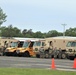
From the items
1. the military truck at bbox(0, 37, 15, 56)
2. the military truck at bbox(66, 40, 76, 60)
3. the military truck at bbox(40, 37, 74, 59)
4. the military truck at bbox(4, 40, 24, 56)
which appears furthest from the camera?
the military truck at bbox(0, 37, 15, 56)

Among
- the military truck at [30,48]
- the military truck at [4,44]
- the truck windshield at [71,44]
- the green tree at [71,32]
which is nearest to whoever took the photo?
the truck windshield at [71,44]

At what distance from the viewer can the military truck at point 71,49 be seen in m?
45.0

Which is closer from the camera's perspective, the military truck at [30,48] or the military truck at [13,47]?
the military truck at [30,48]

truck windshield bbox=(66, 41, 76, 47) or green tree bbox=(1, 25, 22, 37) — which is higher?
green tree bbox=(1, 25, 22, 37)

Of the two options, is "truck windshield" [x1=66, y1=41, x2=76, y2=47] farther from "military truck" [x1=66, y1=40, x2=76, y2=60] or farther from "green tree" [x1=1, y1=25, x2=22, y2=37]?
"green tree" [x1=1, y1=25, x2=22, y2=37]

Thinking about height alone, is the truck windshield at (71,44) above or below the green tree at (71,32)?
below

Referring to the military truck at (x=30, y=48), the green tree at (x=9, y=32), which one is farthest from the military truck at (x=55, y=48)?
the green tree at (x=9, y=32)

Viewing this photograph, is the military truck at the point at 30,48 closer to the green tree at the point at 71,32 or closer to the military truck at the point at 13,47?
the military truck at the point at 13,47

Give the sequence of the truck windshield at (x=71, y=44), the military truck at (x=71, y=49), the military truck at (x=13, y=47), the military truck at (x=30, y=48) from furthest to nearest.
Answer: the military truck at (x=13, y=47) → the military truck at (x=30, y=48) → the truck windshield at (x=71, y=44) → the military truck at (x=71, y=49)

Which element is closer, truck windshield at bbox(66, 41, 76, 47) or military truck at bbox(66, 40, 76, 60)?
military truck at bbox(66, 40, 76, 60)

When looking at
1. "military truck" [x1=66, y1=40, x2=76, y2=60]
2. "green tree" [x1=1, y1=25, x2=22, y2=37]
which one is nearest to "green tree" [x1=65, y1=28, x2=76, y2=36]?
"green tree" [x1=1, y1=25, x2=22, y2=37]

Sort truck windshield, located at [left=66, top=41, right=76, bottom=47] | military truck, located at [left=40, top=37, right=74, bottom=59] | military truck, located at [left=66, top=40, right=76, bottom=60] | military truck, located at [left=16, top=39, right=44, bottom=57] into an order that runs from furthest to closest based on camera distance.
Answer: military truck, located at [left=16, top=39, right=44, bottom=57] → military truck, located at [left=40, top=37, right=74, bottom=59] → truck windshield, located at [left=66, top=41, right=76, bottom=47] → military truck, located at [left=66, top=40, right=76, bottom=60]

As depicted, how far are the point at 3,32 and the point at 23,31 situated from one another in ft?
96.1

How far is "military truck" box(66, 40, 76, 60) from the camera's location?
4500 cm
